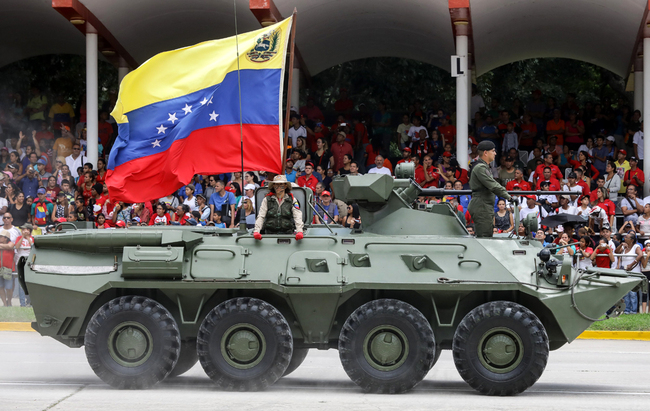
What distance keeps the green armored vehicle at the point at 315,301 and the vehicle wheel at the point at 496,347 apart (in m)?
0.01

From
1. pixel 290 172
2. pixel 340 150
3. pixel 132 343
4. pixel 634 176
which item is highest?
pixel 340 150

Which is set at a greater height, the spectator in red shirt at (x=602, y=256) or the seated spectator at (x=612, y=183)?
the seated spectator at (x=612, y=183)

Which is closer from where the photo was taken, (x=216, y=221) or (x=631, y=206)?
Result: (x=216, y=221)

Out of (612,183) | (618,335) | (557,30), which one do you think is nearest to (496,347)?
(618,335)

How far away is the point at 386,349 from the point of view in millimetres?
10227

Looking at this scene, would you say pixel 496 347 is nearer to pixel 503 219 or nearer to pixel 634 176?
pixel 503 219

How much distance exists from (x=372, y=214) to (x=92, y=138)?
44.3 ft

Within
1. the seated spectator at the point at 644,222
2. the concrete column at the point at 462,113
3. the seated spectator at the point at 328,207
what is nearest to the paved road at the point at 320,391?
the seated spectator at the point at 328,207

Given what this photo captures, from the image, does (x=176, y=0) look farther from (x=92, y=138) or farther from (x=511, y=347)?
(x=511, y=347)

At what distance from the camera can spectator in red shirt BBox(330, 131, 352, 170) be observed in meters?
22.3

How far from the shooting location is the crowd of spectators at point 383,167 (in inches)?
734

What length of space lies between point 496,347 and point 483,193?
2.12m


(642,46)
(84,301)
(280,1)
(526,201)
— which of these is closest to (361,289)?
(84,301)

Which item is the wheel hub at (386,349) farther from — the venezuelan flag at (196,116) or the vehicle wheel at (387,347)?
the venezuelan flag at (196,116)
